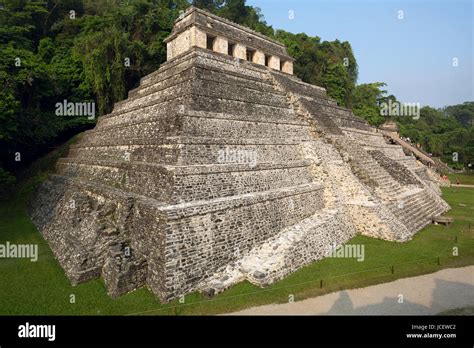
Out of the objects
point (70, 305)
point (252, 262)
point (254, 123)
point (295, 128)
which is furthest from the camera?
point (295, 128)

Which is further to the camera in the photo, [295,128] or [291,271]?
[295,128]

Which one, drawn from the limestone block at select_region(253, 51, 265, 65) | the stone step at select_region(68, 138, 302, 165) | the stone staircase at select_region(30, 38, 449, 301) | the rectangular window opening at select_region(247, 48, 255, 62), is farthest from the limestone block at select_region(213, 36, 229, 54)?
the stone step at select_region(68, 138, 302, 165)

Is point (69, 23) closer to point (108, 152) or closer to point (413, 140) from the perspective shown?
point (108, 152)

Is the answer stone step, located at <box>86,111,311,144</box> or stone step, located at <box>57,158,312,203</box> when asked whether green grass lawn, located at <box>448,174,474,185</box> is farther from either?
stone step, located at <box>57,158,312,203</box>

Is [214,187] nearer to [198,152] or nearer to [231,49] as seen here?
[198,152]

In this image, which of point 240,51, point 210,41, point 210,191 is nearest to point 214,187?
point 210,191

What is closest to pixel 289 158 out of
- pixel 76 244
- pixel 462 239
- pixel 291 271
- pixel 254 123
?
pixel 254 123

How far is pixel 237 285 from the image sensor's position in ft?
28.2

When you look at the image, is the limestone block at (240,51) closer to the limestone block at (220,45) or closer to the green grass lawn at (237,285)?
the limestone block at (220,45)

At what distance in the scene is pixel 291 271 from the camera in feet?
31.0

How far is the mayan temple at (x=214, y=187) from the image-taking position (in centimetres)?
852

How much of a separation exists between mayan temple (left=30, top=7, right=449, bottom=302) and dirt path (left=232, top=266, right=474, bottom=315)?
1.38 meters

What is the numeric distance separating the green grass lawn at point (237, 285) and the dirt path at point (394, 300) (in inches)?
11.1

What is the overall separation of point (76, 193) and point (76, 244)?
3771 mm
